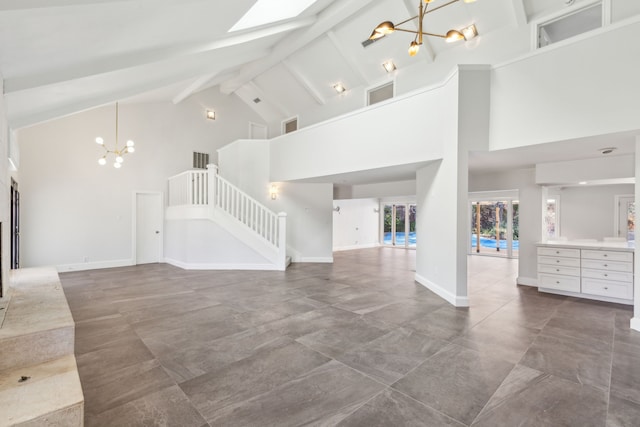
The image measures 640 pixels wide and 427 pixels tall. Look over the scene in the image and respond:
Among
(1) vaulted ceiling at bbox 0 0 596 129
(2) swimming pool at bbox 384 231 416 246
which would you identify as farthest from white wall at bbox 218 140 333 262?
(2) swimming pool at bbox 384 231 416 246

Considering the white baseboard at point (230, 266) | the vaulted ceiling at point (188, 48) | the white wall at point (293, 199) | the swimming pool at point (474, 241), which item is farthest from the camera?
the swimming pool at point (474, 241)

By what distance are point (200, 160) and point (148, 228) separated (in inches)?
105

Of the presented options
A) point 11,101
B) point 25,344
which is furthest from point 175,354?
point 11,101

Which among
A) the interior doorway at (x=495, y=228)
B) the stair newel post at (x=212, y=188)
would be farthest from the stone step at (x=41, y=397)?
the interior doorway at (x=495, y=228)

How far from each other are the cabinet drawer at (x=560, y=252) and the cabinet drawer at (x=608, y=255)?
109mm

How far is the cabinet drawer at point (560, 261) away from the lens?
17.5 ft

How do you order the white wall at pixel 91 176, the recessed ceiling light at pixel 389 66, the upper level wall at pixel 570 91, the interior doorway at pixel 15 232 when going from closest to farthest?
1. the upper level wall at pixel 570 91
2. the interior doorway at pixel 15 232
3. the white wall at pixel 91 176
4. the recessed ceiling light at pixel 389 66

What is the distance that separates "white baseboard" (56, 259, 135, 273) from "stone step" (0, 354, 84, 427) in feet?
21.3

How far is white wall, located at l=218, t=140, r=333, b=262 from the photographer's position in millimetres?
9148

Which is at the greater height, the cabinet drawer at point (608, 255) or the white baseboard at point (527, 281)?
the cabinet drawer at point (608, 255)

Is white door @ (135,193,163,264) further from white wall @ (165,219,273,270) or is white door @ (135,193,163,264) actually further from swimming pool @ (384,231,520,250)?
swimming pool @ (384,231,520,250)

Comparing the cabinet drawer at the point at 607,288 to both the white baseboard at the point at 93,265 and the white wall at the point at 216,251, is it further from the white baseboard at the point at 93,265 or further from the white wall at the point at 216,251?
the white baseboard at the point at 93,265

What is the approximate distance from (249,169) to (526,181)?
285 inches

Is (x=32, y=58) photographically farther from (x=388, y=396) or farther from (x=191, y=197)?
(x=191, y=197)
